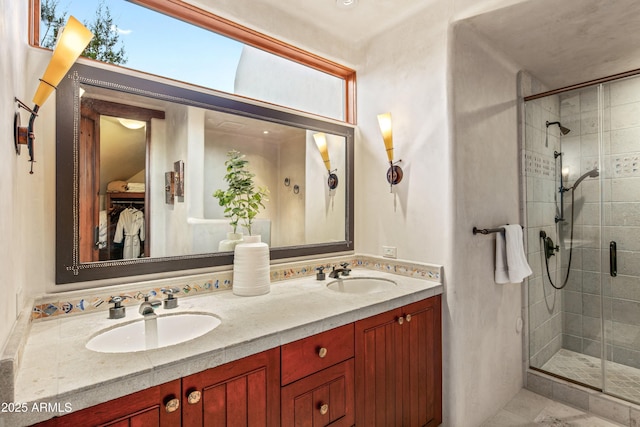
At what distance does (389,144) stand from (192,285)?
1.47 meters

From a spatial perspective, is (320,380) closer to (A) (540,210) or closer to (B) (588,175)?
(A) (540,210)

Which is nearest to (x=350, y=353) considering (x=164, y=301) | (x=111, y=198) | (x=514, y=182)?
(x=164, y=301)

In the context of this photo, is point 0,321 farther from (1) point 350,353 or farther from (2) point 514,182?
(2) point 514,182

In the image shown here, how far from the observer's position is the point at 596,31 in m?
1.89

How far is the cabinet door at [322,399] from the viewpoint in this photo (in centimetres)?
117

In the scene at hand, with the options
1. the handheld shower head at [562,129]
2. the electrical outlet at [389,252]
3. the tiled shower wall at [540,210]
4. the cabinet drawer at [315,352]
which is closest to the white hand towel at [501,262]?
the tiled shower wall at [540,210]

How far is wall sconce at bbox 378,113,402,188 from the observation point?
6.81ft

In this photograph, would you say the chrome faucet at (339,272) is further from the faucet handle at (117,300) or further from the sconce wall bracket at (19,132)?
the sconce wall bracket at (19,132)

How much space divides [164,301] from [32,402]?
68 cm

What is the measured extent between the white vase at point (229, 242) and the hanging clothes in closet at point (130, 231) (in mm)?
387

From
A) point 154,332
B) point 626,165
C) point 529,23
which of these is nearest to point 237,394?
point 154,332

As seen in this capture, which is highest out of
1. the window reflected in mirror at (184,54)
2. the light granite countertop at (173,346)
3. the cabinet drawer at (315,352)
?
the window reflected in mirror at (184,54)

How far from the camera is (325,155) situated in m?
2.24

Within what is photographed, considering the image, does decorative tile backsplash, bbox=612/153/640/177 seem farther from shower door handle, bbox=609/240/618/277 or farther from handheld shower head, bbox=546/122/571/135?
shower door handle, bbox=609/240/618/277
